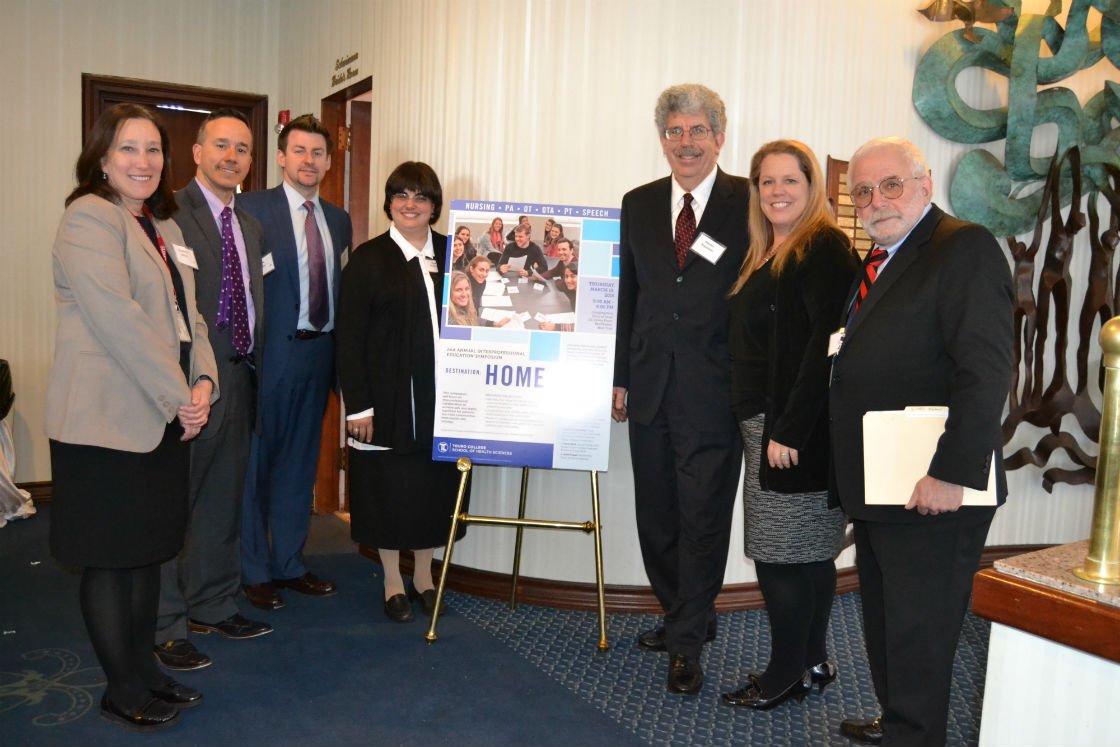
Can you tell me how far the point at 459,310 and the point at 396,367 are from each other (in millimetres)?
357

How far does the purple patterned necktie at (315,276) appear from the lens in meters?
3.52

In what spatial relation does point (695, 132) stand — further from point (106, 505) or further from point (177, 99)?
point (177, 99)

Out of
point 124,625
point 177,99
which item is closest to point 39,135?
point 177,99

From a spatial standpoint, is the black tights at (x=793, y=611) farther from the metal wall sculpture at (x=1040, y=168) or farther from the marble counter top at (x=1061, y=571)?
the metal wall sculpture at (x=1040, y=168)

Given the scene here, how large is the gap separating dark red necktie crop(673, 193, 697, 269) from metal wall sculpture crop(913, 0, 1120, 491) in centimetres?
164

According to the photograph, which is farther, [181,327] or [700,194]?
[700,194]

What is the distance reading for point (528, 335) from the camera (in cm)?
312

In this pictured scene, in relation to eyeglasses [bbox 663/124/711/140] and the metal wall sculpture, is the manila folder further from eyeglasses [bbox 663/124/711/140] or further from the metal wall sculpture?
the metal wall sculpture

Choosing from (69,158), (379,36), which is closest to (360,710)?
(379,36)

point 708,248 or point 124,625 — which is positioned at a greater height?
point 708,248

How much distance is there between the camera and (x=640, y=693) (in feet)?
9.11

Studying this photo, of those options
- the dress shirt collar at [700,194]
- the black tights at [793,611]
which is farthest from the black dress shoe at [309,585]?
the dress shirt collar at [700,194]

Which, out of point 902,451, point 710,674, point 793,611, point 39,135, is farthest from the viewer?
point 39,135

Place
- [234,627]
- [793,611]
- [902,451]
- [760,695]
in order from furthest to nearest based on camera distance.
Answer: [234,627] < [760,695] < [793,611] < [902,451]
